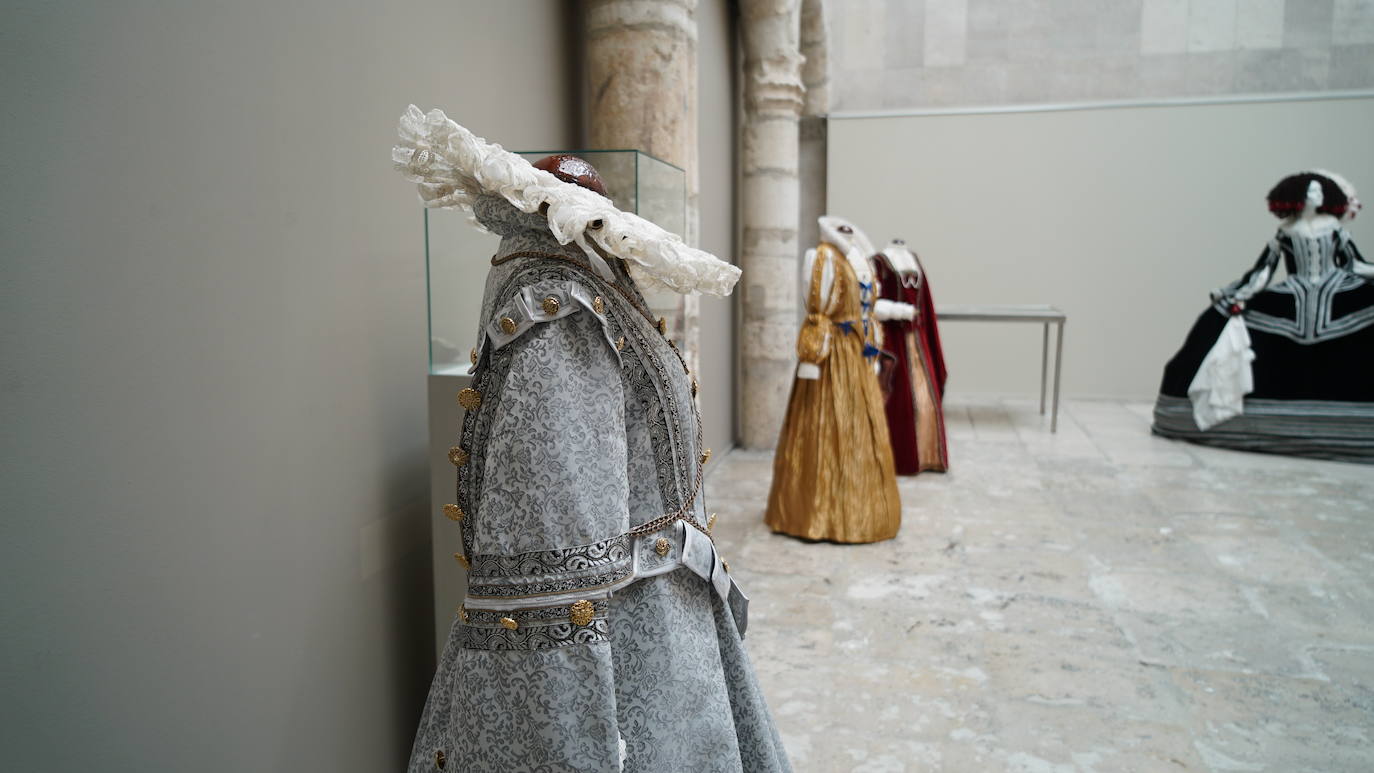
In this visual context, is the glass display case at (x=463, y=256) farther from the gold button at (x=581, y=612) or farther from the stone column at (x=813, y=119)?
the stone column at (x=813, y=119)

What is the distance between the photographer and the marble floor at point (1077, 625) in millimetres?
2602

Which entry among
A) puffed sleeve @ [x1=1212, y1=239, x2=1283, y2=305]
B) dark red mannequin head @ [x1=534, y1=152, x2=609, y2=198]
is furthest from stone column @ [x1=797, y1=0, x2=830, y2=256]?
dark red mannequin head @ [x1=534, y1=152, x2=609, y2=198]

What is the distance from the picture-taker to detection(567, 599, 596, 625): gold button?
1268 mm

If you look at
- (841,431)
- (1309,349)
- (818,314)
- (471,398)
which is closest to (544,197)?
(471,398)

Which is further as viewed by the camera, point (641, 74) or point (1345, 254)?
point (1345, 254)

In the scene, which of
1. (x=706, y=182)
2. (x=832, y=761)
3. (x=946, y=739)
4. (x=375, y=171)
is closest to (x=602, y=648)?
(x=375, y=171)

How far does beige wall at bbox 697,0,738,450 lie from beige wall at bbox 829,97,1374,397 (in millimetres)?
2995

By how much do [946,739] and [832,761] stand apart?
1.12 feet

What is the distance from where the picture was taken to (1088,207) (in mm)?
8445

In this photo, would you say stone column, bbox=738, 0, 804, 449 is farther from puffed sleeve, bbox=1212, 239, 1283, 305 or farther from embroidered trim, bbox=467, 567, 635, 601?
embroidered trim, bbox=467, 567, 635, 601

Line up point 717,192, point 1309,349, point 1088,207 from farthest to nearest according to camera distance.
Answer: point 1088,207 → point 1309,349 → point 717,192

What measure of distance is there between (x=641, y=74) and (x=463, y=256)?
4.80ft

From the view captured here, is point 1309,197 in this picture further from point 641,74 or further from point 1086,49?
point 641,74

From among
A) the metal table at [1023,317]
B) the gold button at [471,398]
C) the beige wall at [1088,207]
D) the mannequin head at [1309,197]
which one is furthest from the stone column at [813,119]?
the gold button at [471,398]
